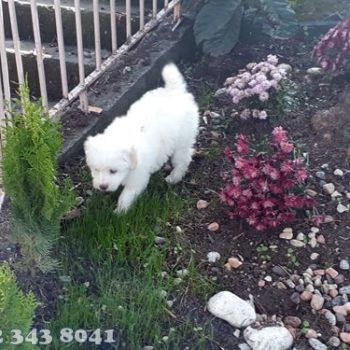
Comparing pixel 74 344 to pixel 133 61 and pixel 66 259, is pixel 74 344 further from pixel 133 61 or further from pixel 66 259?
pixel 133 61

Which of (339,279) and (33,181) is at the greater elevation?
(33,181)

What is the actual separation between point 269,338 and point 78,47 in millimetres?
2030

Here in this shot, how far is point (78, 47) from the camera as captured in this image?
3.94 meters

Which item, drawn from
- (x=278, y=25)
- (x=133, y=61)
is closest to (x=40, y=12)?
(x=133, y=61)

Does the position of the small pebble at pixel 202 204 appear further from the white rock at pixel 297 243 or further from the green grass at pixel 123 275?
the white rock at pixel 297 243

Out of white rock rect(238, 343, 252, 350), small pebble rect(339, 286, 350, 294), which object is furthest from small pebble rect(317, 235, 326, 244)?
white rock rect(238, 343, 252, 350)

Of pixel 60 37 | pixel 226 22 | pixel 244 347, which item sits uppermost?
pixel 60 37

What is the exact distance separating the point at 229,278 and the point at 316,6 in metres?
3.09

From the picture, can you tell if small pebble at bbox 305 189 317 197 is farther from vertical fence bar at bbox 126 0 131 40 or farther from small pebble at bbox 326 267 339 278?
vertical fence bar at bbox 126 0 131 40

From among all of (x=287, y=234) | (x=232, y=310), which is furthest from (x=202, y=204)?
(x=232, y=310)

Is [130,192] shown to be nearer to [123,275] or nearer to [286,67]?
[123,275]

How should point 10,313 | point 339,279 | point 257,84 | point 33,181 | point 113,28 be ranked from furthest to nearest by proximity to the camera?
point 113,28 → point 257,84 → point 339,279 → point 33,181 → point 10,313

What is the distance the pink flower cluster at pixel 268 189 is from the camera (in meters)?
3.44

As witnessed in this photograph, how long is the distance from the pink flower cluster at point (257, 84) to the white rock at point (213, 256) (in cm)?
114
